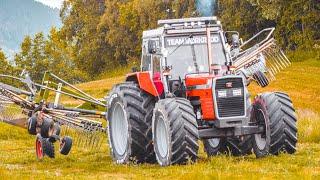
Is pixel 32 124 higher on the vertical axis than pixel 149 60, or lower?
lower

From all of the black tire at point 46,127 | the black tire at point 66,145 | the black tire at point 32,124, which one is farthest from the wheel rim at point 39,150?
the black tire at point 66,145

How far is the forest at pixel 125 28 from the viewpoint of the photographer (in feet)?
194

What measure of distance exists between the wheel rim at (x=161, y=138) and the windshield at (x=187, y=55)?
1508mm

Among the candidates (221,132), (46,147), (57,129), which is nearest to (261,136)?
(221,132)

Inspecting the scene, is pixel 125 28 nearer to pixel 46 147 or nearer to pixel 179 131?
pixel 46 147

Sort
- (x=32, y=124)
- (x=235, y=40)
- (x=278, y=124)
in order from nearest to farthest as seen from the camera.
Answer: (x=278, y=124) < (x=235, y=40) < (x=32, y=124)

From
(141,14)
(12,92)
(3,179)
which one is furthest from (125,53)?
(3,179)

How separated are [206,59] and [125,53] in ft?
242

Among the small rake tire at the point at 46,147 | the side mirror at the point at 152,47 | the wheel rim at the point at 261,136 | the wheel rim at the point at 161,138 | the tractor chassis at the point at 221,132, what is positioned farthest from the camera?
the small rake tire at the point at 46,147

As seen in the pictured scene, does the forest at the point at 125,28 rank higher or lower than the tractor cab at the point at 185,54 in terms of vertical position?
higher

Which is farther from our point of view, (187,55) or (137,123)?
(187,55)

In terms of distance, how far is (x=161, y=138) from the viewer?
1614 cm

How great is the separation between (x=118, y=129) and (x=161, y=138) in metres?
2.44

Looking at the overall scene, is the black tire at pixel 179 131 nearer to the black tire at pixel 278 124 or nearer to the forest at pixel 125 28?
the black tire at pixel 278 124
